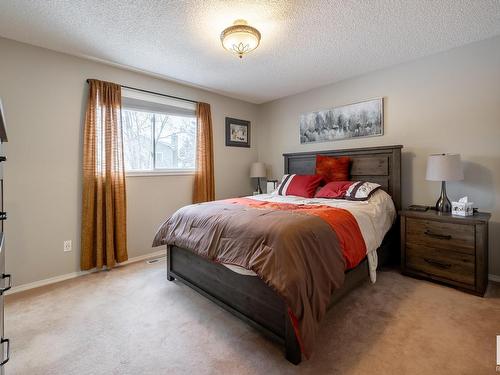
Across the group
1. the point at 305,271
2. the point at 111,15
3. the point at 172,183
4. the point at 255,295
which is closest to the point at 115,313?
the point at 255,295

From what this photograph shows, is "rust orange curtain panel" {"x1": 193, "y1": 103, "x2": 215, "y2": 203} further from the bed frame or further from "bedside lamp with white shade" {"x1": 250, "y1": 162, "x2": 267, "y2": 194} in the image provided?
the bed frame

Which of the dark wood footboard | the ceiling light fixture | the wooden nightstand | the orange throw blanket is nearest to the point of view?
the dark wood footboard

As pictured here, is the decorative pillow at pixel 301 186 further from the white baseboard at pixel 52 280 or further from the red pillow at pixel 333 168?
the white baseboard at pixel 52 280

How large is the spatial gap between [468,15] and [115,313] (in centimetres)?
386

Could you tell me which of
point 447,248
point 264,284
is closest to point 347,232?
point 264,284

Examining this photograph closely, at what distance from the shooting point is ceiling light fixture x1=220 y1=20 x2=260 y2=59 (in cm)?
206

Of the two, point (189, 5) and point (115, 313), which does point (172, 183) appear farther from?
point (189, 5)

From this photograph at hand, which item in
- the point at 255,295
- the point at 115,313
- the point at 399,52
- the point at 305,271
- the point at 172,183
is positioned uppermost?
the point at 399,52

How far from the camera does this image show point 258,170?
14.4ft

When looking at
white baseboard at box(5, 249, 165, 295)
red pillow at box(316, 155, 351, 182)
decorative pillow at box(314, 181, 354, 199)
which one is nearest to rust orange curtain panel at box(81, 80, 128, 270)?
white baseboard at box(5, 249, 165, 295)

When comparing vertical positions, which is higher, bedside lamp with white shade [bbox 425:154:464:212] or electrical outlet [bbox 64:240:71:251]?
bedside lamp with white shade [bbox 425:154:464:212]

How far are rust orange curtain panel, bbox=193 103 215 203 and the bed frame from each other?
54.5 inches

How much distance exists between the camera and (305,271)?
150 centimetres

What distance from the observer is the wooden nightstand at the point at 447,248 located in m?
2.17
